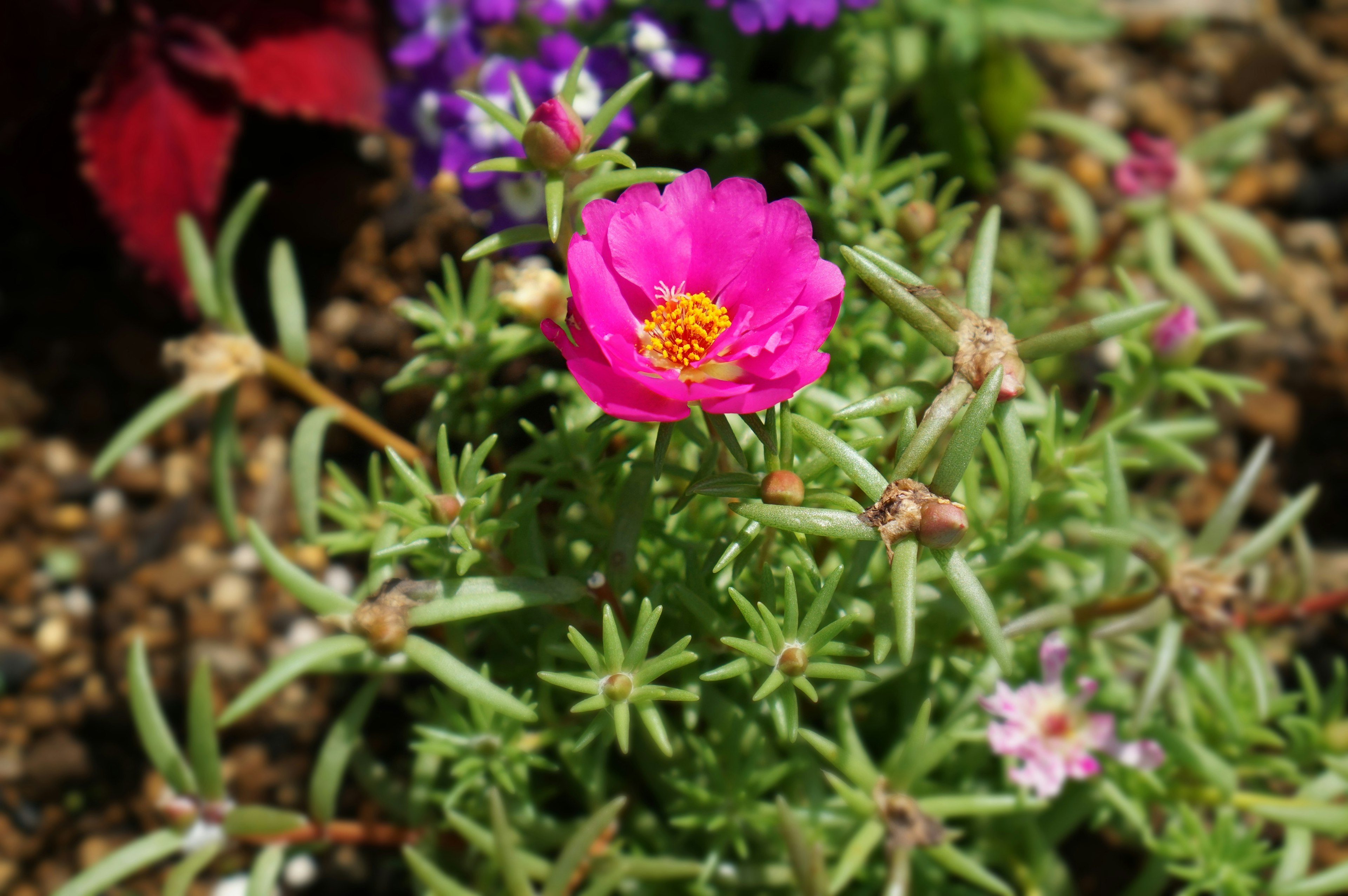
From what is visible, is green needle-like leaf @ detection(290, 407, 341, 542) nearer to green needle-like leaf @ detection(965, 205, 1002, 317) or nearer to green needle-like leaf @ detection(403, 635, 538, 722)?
green needle-like leaf @ detection(403, 635, 538, 722)

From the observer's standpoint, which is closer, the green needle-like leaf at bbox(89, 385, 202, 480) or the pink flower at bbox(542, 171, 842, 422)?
the pink flower at bbox(542, 171, 842, 422)

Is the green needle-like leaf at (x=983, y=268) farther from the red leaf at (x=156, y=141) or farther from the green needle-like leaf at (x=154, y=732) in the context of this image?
the red leaf at (x=156, y=141)

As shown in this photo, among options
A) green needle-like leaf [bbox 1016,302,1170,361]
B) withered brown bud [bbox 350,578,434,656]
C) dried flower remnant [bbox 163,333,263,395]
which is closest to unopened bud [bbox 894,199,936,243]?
green needle-like leaf [bbox 1016,302,1170,361]

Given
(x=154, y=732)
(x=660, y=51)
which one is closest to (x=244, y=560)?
(x=154, y=732)

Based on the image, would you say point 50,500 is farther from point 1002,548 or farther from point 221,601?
point 1002,548

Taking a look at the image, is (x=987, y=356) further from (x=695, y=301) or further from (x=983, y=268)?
(x=695, y=301)

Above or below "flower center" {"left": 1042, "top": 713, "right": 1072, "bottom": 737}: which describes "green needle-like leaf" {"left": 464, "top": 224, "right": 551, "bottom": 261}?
above
